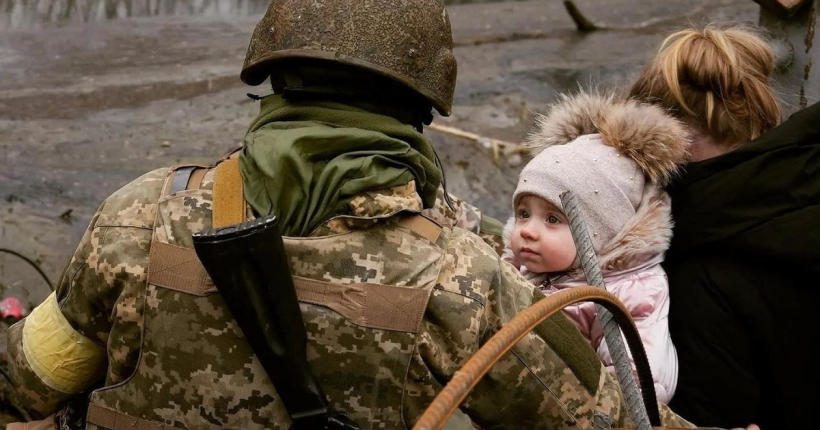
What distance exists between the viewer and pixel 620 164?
268 centimetres

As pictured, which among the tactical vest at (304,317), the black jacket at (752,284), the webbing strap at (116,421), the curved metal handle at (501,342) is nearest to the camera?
the curved metal handle at (501,342)

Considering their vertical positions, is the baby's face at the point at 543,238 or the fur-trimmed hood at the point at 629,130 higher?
the fur-trimmed hood at the point at 629,130

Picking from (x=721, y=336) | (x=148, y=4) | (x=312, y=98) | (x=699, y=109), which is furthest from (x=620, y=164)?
(x=148, y=4)

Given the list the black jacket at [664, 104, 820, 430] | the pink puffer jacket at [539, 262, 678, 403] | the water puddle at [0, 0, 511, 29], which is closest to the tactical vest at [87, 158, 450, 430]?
the pink puffer jacket at [539, 262, 678, 403]

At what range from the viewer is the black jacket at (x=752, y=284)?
254 centimetres

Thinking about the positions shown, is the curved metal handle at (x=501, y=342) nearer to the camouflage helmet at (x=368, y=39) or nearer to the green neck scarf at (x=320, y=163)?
the green neck scarf at (x=320, y=163)

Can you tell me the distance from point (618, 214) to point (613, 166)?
0.43 ft

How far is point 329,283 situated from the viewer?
2043mm

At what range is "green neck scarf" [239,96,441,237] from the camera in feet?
6.73

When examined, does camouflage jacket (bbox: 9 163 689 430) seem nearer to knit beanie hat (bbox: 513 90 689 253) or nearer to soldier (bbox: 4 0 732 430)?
soldier (bbox: 4 0 732 430)

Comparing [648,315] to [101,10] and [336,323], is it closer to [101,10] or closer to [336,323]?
[336,323]

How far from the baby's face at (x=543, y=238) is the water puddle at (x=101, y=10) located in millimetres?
5028

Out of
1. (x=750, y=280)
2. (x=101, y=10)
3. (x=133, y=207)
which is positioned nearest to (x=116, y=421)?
(x=133, y=207)

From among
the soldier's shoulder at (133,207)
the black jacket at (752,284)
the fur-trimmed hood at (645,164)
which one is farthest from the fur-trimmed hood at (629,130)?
the soldier's shoulder at (133,207)
